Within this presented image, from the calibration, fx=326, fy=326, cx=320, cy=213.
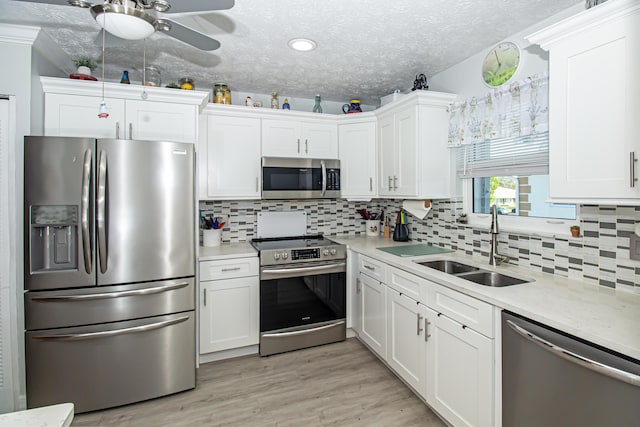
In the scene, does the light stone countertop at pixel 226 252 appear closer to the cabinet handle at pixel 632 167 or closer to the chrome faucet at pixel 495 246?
the chrome faucet at pixel 495 246

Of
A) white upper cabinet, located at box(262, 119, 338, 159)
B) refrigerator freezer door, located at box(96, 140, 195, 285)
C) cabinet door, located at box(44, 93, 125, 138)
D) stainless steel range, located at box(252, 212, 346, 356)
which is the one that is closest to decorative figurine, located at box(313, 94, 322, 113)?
white upper cabinet, located at box(262, 119, 338, 159)

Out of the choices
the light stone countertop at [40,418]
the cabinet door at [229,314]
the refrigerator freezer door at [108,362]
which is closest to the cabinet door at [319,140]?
the cabinet door at [229,314]

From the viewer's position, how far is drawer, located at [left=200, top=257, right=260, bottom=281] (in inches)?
105

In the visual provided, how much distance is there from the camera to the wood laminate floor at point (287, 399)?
203 centimetres

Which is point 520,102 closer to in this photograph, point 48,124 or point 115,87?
point 115,87

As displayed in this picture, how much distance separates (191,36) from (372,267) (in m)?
2.03

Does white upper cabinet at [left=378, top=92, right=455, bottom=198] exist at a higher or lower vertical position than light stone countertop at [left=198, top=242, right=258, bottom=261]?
higher

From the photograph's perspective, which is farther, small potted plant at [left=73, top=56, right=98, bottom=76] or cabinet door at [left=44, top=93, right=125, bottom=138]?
small potted plant at [left=73, top=56, right=98, bottom=76]

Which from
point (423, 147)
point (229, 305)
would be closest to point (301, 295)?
point (229, 305)

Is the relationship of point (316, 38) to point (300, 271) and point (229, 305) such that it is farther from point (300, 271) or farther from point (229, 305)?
point (229, 305)

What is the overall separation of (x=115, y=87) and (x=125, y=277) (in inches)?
53.1

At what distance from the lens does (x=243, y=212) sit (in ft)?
11.1

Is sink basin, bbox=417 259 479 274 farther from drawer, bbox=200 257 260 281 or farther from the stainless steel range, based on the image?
drawer, bbox=200 257 260 281

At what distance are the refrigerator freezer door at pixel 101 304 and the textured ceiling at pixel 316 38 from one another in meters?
1.51
